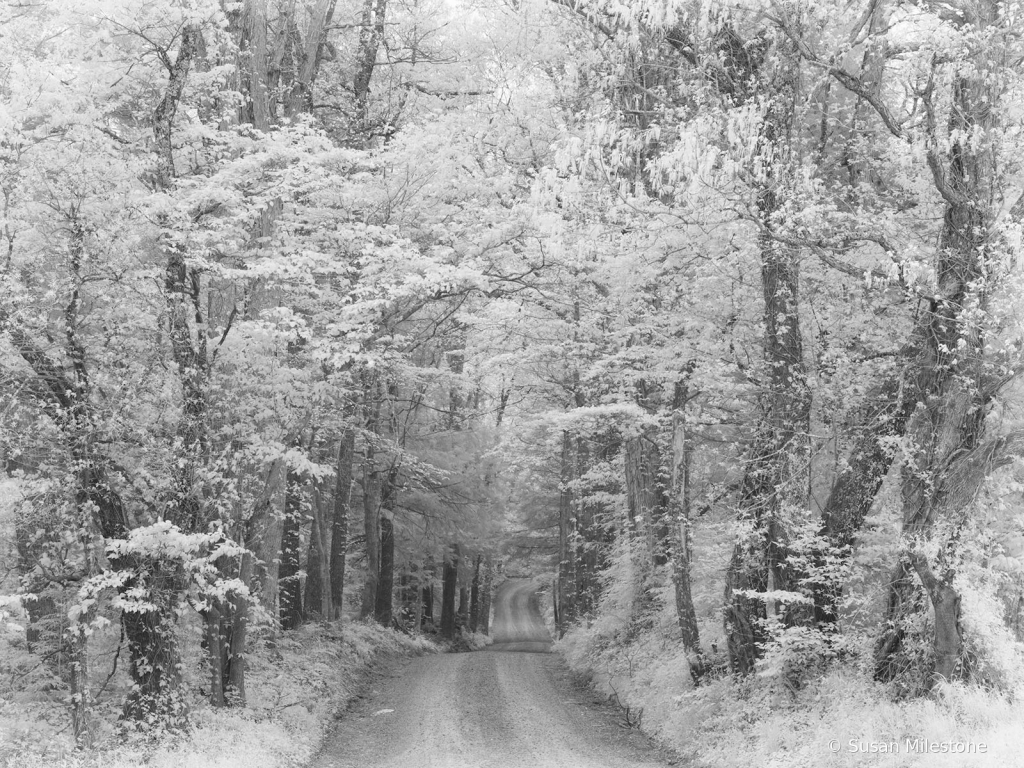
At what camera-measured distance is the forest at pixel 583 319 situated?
879cm

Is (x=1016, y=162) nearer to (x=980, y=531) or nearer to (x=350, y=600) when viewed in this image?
(x=980, y=531)

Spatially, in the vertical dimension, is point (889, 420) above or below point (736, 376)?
below

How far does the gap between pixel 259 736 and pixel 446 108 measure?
12746mm

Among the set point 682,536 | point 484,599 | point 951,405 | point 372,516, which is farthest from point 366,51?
point 484,599

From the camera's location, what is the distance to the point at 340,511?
1919 cm

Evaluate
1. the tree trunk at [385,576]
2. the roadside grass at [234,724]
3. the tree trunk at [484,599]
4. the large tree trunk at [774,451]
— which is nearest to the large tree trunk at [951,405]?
the large tree trunk at [774,451]

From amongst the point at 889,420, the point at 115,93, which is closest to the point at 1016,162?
the point at 889,420

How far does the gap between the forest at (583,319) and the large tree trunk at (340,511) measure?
15.3 feet

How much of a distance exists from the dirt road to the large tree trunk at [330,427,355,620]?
7.71 feet

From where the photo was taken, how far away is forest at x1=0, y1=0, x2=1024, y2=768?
8789 mm

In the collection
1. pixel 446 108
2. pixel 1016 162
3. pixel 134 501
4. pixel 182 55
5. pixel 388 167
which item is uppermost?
pixel 446 108

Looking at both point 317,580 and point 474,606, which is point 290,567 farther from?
point 474,606

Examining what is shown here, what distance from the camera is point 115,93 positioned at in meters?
10.9

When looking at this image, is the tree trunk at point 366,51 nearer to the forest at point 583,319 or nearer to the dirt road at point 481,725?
the forest at point 583,319
